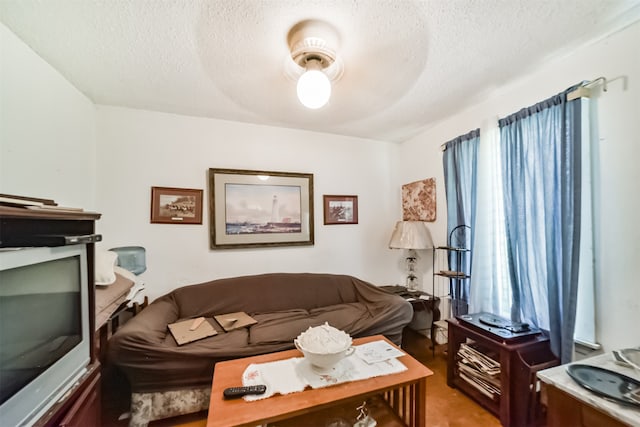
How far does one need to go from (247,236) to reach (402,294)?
1.78 metres

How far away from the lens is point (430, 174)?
9.11 ft

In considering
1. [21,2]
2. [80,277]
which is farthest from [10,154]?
[80,277]

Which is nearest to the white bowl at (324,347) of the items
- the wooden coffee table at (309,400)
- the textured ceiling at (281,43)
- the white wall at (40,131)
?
the wooden coffee table at (309,400)

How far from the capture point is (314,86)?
1383 millimetres

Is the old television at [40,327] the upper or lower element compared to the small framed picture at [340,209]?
lower

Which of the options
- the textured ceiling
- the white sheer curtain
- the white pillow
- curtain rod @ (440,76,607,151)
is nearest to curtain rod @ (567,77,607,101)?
curtain rod @ (440,76,607,151)

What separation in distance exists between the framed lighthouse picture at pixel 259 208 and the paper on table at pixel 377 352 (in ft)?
4.60

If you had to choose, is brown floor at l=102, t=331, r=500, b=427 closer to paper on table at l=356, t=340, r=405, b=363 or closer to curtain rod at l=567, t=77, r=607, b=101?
paper on table at l=356, t=340, r=405, b=363

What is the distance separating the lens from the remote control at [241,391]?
115cm

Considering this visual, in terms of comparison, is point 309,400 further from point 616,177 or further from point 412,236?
point 616,177

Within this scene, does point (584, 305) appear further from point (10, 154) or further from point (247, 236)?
point (10, 154)

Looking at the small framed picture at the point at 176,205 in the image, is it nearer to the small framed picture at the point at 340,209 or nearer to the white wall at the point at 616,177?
the small framed picture at the point at 340,209

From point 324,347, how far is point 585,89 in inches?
83.4

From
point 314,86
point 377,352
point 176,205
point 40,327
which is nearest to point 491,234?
point 377,352
